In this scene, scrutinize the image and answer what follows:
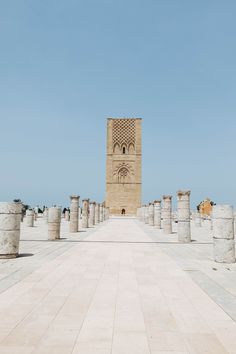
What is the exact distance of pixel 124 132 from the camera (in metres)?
56.5

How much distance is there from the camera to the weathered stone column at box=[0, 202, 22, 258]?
7.47m

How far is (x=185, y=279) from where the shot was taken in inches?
210

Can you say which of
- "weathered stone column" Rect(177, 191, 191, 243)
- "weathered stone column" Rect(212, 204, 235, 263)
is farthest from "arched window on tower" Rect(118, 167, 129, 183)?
"weathered stone column" Rect(212, 204, 235, 263)

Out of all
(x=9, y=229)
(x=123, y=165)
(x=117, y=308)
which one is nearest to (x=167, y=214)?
(x=9, y=229)

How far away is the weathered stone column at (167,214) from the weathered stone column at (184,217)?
4.09 metres

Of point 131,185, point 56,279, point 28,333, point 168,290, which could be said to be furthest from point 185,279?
point 131,185

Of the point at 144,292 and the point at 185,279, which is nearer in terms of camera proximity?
the point at 144,292

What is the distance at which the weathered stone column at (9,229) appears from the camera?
Result: 294 inches

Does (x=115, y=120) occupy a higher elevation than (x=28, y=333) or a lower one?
higher

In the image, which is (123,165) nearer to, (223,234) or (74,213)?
(74,213)

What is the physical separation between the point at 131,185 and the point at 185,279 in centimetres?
4967

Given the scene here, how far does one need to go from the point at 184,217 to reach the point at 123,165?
43.6 meters

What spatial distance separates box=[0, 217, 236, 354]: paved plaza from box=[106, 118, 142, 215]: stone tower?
4733cm

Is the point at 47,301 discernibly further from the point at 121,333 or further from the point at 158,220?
the point at 158,220
